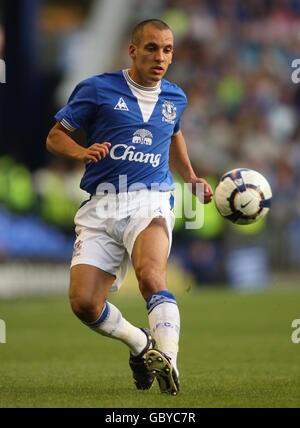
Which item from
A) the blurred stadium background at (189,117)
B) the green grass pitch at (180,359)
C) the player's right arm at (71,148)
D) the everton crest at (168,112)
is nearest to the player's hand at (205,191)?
the everton crest at (168,112)

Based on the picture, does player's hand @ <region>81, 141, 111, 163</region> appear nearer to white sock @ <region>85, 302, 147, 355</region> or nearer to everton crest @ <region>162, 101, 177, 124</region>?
everton crest @ <region>162, 101, 177, 124</region>

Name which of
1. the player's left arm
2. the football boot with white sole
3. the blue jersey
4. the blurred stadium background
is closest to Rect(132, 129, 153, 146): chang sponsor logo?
the blue jersey

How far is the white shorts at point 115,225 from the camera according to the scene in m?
5.49

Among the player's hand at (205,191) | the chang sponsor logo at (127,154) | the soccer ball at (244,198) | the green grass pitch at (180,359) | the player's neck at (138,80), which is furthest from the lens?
the soccer ball at (244,198)

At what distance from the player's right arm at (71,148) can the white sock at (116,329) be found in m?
1.00

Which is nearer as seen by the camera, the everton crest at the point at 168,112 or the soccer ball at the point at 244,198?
the everton crest at the point at 168,112

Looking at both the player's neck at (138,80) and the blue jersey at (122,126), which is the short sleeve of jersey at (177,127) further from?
the player's neck at (138,80)

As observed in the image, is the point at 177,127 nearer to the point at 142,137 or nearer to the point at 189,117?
the point at 142,137

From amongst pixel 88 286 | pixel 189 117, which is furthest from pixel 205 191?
pixel 189 117

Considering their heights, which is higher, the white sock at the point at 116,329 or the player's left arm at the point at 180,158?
the player's left arm at the point at 180,158

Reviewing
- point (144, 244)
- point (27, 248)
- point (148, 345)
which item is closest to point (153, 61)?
point (144, 244)

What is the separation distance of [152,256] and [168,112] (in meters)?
1.08

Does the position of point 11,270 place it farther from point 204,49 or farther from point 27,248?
point 204,49

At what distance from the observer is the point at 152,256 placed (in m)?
5.22
